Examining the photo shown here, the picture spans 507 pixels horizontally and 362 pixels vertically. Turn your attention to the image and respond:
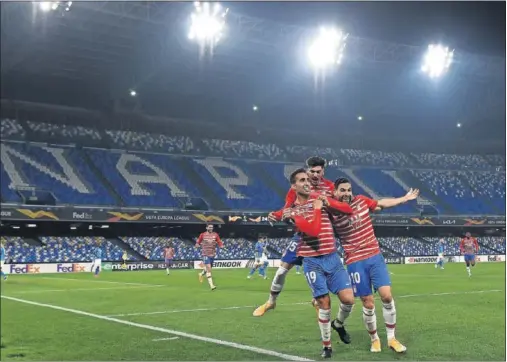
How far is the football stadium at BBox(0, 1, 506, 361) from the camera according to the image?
17.7m

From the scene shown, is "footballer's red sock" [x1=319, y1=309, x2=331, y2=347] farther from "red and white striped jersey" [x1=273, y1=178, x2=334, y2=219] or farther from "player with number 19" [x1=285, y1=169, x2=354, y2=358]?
"red and white striped jersey" [x1=273, y1=178, x2=334, y2=219]

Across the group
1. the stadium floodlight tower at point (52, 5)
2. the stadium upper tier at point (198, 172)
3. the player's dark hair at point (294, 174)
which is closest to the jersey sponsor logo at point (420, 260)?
the stadium upper tier at point (198, 172)

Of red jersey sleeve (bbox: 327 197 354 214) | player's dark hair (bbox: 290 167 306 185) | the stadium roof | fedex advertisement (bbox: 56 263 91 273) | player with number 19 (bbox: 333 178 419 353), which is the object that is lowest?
fedex advertisement (bbox: 56 263 91 273)

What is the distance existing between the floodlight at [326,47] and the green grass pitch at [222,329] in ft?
85.0

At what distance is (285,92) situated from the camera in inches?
2103

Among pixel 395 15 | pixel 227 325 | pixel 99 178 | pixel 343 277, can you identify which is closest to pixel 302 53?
pixel 395 15

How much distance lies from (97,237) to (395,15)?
28.6 m

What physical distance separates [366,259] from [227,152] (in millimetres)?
47941

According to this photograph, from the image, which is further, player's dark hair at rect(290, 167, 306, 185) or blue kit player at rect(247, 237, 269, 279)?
blue kit player at rect(247, 237, 269, 279)

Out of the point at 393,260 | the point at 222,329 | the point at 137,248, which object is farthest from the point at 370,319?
the point at 393,260

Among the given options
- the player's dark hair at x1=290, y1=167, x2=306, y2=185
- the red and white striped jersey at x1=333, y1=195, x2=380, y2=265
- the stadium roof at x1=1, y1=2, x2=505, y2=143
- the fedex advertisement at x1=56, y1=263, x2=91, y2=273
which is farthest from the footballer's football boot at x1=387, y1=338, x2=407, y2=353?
the fedex advertisement at x1=56, y1=263, x2=91, y2=273

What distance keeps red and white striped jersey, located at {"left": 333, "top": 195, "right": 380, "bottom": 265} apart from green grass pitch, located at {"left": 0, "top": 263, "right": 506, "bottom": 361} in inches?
57.0

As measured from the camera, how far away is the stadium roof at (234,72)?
120 ft

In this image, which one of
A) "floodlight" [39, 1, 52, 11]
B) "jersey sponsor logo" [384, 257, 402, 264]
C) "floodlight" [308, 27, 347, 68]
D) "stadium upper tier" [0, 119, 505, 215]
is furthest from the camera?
"jersey sponsor logo" [384, 257, 402, 264]
